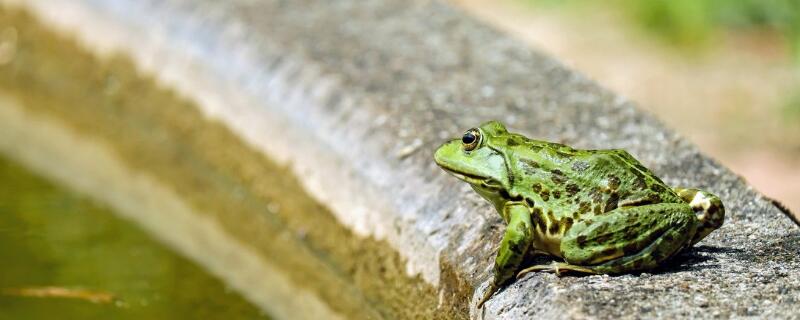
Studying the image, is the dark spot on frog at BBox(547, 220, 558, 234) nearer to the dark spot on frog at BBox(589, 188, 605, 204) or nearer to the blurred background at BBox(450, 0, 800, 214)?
the dark spot on frog at BBox(589, 188, 605, 204)

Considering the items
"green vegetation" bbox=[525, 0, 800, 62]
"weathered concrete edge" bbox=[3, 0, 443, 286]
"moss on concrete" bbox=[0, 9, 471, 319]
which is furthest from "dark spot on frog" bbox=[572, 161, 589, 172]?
"green vegetation" bbox=[525, 0, 800, 62]

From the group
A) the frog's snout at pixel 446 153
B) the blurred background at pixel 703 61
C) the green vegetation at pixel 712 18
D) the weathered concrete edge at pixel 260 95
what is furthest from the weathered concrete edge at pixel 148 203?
the green vegetation at pixel 712 18

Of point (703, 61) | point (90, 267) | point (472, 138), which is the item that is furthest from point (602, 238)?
point (703, 61)

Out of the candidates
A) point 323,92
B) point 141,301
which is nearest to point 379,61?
point 323,92

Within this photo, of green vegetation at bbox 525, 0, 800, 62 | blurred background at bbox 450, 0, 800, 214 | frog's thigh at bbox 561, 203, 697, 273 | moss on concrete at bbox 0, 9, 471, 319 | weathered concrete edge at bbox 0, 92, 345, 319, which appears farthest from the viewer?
green vegetation at bbox 525, 0, 800, 62

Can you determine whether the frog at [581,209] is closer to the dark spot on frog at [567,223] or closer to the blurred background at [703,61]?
the dark spot on frog at [567,223]

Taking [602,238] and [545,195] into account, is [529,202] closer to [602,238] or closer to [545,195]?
[545,195]

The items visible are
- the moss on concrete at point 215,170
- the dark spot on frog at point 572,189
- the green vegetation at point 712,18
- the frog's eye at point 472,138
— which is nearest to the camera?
the dark spot on frog at point 572,189
